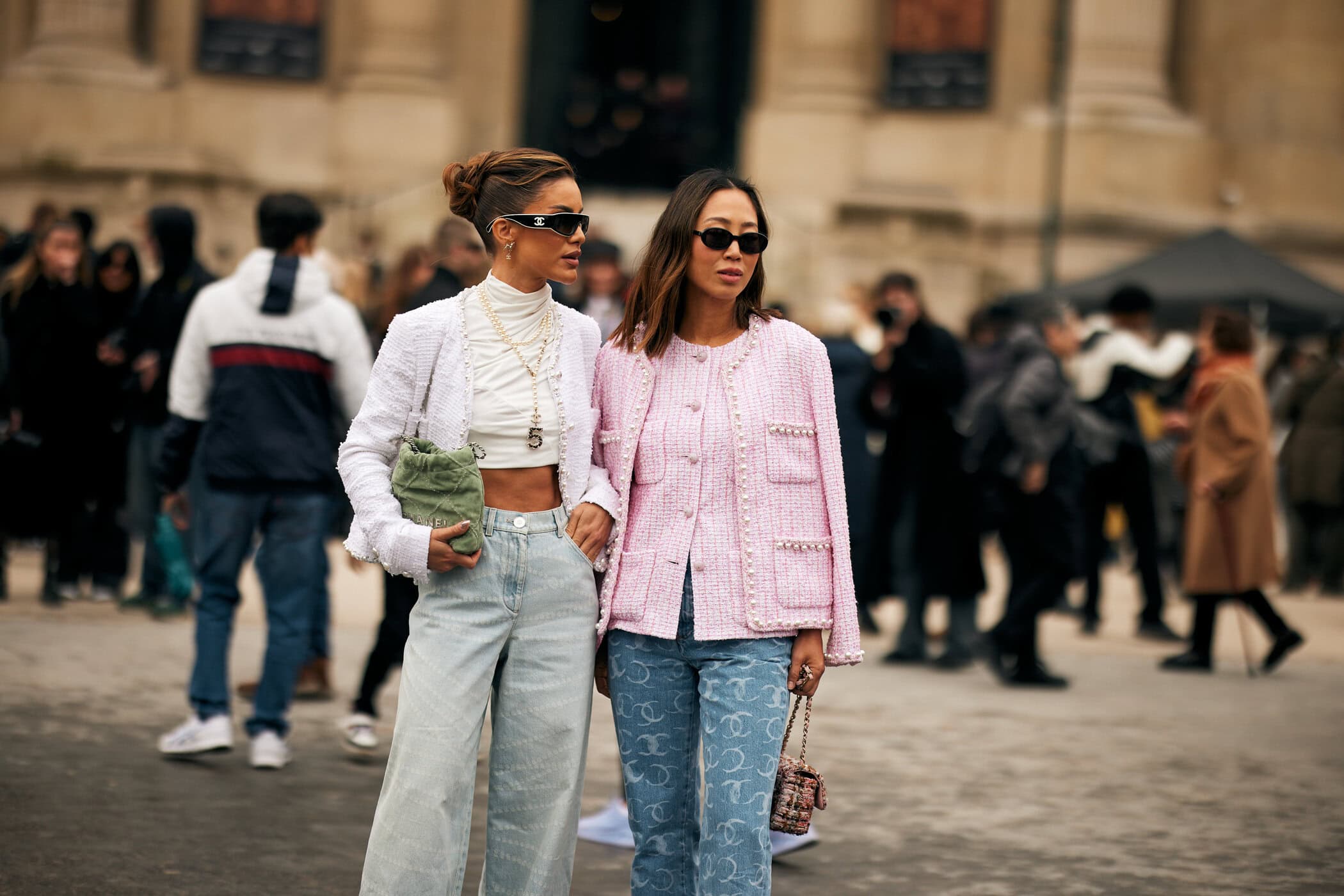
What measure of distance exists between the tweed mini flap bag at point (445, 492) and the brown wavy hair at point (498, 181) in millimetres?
598

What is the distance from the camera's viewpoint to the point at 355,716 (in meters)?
7.34

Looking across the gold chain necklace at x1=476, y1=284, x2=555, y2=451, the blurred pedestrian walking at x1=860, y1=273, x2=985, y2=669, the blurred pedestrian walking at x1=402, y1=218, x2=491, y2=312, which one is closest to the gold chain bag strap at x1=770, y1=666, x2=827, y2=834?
the gold chain necklace at x1=476, y1=284, x2=555, y2=451

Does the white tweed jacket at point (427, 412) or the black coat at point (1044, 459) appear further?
the black coat at point (1044, 459)

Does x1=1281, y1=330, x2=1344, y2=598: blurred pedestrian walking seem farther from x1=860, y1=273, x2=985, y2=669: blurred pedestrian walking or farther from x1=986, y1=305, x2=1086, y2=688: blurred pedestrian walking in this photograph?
x1=860, y1=273, x2=985, y2=669: blurred pedestrian walking

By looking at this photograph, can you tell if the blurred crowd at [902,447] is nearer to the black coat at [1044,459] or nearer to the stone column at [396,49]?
the black coat at [1044,459]

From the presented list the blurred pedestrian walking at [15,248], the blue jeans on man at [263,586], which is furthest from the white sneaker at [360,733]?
the blurred pedestrian walking at [15,248]

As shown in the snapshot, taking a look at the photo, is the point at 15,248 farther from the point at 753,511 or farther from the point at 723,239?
the point at 753,511

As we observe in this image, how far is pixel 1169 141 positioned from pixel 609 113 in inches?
348

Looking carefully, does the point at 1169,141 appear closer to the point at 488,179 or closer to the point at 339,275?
the point at 339,275

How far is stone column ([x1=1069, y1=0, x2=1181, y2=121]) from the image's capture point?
23.8m

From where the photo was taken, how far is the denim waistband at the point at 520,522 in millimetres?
4328

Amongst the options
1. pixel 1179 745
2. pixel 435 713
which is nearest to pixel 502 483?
pixel 435 713

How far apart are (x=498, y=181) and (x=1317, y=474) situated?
1193cm

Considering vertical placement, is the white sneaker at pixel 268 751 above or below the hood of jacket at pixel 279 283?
below
